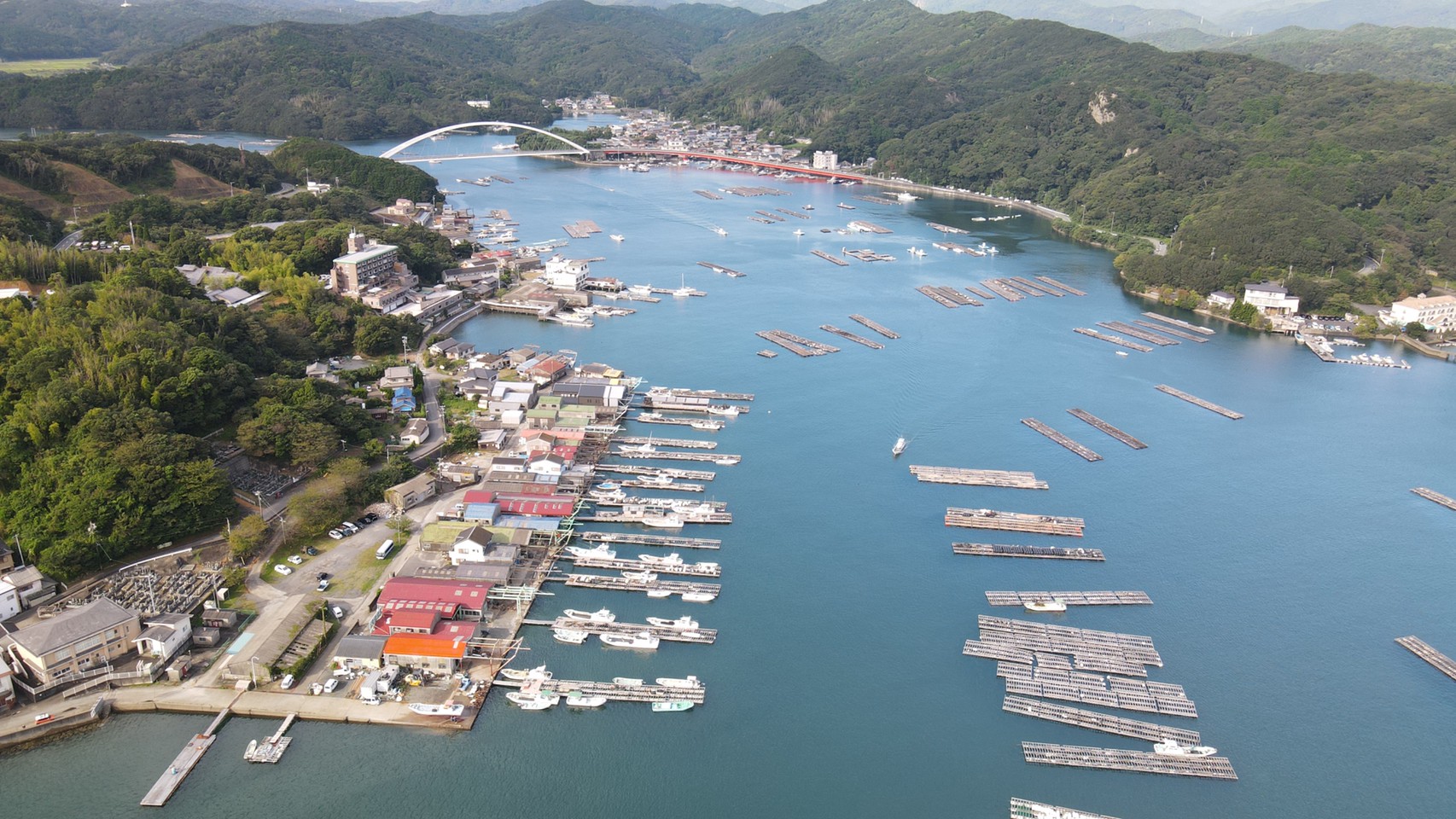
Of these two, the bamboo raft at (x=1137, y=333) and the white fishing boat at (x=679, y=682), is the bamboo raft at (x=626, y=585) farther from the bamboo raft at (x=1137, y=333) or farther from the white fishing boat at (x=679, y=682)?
the bamboo raft at (x=1137, y=333)

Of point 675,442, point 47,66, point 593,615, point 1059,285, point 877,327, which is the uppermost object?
point 47,66

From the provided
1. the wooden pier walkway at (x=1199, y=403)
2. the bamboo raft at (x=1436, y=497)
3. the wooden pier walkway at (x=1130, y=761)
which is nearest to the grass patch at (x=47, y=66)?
the wooden pier walkway at (x=1199, y=403)

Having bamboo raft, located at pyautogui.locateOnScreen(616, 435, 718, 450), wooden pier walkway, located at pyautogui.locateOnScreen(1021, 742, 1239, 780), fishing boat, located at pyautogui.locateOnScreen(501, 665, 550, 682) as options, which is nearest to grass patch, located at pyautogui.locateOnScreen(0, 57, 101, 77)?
bamboo raft, located at pyautogui.locateOnScreen(616, 435, 718, 450)

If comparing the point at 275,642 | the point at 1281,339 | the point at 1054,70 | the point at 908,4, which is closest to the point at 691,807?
the point at 275,642

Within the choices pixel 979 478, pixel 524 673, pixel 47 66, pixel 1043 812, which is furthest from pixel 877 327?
pixel 47 66

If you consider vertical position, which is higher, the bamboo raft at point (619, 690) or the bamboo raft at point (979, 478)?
the bamboo raft at point (979, 478)

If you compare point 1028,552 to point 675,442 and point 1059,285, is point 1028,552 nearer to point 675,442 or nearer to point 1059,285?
point 675,442
